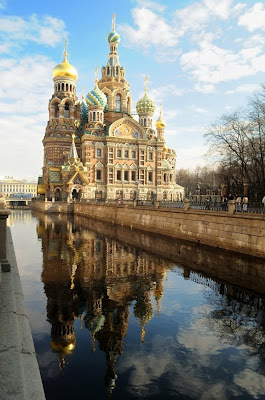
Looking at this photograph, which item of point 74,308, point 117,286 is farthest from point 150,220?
point 74,308

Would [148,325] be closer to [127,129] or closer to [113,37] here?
[127,129]

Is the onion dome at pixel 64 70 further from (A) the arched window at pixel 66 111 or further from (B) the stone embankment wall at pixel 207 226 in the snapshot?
(B) the stone embankment wall at pixel 207 226

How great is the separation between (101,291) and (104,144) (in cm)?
4552

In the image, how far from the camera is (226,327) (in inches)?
325

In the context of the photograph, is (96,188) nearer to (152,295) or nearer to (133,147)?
(133,147)

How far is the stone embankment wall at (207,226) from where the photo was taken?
1548 cm

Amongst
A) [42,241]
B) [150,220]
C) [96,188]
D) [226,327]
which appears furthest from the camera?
[96,188]

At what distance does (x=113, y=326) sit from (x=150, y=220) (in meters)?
18.4

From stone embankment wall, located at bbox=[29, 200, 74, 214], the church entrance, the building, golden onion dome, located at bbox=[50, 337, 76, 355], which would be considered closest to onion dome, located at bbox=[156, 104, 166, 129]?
the church entrance

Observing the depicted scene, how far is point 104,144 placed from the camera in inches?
2147

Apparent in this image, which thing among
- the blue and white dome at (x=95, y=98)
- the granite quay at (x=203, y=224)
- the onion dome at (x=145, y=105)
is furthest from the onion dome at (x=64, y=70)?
the granite quay at (x=203, y=224)

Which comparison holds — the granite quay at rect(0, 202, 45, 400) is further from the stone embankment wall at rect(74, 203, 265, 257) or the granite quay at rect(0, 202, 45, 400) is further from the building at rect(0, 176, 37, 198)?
the building at rect(0, 176, 37, 198)

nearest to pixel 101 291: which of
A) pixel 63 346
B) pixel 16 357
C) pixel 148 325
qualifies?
pixel 148 325

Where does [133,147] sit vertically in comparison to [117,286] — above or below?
above
